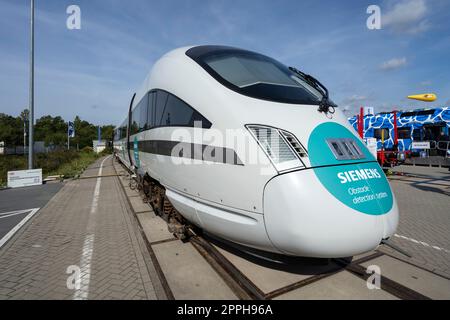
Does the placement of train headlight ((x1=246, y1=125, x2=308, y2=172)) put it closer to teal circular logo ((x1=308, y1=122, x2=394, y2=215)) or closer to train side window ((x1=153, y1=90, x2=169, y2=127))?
teal circular logo ((x1=308, y1=122, x2=394, y2=215))

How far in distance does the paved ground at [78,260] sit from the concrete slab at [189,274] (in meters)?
0.21

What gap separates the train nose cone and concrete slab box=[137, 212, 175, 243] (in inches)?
108

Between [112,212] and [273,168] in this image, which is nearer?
[273,168]

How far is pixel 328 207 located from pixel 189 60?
8.54 feet

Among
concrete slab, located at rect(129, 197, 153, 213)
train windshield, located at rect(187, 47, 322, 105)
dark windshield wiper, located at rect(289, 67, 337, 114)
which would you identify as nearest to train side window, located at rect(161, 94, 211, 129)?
train windshield, located at rect(187, 47, 322, 105)

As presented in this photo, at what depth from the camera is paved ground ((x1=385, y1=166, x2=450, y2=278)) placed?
3.86m

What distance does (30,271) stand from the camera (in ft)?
11.9

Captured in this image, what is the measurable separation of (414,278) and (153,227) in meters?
4.27

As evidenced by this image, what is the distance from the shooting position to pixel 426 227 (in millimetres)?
5258

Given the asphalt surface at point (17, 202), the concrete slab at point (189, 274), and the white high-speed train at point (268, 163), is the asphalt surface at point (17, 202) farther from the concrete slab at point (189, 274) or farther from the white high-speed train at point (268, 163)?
the white high-speed train at point (268, 163)

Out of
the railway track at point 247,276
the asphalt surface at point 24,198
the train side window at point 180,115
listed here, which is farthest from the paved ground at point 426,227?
the asphalt surface at point 24,198

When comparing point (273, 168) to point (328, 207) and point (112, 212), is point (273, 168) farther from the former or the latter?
point (112, 212)

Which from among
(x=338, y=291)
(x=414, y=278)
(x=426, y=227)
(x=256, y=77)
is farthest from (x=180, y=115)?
(x=426, y=227)
